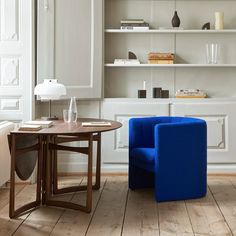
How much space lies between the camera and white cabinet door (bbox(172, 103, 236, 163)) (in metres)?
4.84

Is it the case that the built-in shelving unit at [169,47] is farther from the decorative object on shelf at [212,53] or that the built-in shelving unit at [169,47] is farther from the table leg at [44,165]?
the table leg at [44,165]

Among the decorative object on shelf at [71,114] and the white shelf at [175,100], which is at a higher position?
the white shelf at [175,100]

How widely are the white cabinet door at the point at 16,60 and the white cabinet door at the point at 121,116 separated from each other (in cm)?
93

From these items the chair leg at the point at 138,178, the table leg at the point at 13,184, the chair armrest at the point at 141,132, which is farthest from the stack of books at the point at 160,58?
the table leg at the point at 13,184

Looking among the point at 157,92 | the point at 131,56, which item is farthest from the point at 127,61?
the point at 157,92

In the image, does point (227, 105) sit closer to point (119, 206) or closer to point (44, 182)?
point (119, 206)

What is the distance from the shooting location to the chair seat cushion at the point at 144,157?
150 inches

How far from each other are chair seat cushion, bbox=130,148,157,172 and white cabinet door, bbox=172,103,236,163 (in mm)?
967

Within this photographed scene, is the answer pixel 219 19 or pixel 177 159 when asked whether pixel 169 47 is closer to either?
pixel 219 19

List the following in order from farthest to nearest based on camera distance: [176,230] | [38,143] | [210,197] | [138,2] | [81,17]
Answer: [138,2] < [81,17] < [210,197] < [38,143] < [176,230]

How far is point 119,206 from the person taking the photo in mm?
3646

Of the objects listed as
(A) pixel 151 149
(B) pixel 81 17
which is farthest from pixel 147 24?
(A) pixel 151 149

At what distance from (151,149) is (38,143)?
1.07 m

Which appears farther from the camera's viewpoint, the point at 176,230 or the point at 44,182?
the point at 44,182
